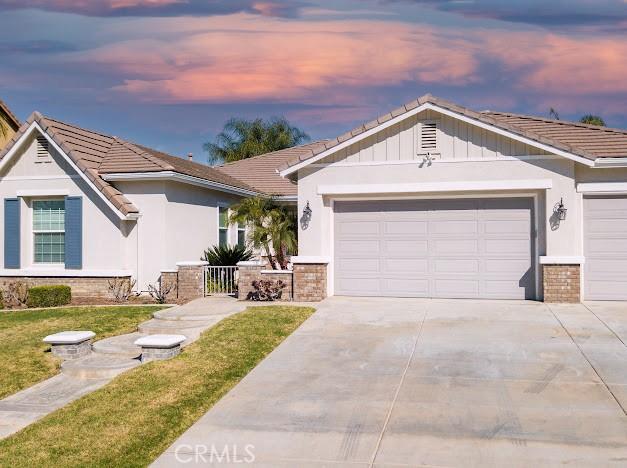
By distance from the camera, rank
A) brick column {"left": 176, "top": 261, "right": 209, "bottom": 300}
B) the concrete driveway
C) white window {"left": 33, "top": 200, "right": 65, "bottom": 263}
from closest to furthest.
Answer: the concrete driveway
brick column {"left": 176, "top": 261, "right": 209, "bottom": 300}
white window {"left": 33, "top": 200, "right": 65, "bottom": 263}

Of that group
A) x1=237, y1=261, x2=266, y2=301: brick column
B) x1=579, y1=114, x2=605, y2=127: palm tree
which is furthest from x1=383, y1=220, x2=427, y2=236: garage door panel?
x1=579, y1=114, x2=605, y2=127: palm tree

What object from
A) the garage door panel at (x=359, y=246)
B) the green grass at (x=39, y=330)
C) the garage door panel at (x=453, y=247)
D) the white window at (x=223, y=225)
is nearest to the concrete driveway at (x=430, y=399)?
the garage door panel at (x=453, y=247)

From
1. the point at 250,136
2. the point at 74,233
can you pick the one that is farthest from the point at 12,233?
the point at 250,136

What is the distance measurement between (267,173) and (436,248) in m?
11.5

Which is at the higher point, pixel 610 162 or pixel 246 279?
pixel 610 162

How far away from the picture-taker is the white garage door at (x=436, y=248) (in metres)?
14.1

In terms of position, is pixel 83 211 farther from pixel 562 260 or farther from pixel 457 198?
pixel 562 260

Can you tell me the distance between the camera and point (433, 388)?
7.81m

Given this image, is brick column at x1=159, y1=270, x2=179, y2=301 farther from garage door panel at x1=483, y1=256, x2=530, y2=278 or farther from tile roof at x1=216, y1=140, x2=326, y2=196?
garage door panel at x1=483, y1=256, x2=530, y2=278

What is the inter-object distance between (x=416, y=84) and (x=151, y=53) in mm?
9833

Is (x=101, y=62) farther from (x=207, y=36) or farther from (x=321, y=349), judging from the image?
(x=321, y=349)

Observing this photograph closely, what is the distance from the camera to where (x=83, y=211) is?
1673 cm

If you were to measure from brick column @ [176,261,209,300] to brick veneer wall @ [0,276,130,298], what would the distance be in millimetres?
1944

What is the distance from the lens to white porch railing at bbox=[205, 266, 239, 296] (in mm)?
15930
